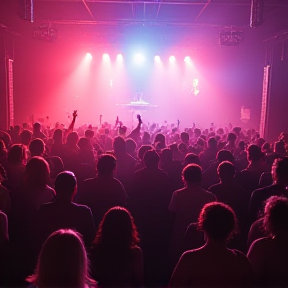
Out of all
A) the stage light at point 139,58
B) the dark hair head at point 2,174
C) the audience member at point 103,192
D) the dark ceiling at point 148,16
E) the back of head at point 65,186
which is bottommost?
the audience member at point 103,192

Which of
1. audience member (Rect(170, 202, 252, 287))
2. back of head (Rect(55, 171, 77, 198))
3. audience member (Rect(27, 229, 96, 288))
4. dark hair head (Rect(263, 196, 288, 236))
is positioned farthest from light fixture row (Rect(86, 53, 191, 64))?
audience member (Rect(27, 229, 96, 288))

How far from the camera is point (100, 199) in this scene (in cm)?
501

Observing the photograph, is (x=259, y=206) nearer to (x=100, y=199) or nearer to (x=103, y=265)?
(x=100, y=199)

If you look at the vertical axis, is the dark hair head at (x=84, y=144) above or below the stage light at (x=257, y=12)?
below

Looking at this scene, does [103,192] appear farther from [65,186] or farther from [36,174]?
[65,186]

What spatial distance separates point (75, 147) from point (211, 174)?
291cm

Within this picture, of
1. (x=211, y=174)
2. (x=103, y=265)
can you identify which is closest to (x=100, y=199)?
(x=103, y=265)

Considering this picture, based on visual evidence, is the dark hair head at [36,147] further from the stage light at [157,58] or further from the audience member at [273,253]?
the stage light at [157,58]

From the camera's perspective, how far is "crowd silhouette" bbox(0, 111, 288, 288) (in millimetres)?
2775

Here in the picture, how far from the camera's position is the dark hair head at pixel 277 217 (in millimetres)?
3087

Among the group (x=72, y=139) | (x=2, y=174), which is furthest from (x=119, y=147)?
(x=2, y=174)

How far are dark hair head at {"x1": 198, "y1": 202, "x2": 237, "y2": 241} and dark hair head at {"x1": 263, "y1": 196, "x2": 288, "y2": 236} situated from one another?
37cm

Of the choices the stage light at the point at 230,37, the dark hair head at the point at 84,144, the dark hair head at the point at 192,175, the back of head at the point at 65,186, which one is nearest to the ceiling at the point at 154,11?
the stage light at the point at 230,37

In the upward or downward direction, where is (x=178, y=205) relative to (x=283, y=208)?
downward
